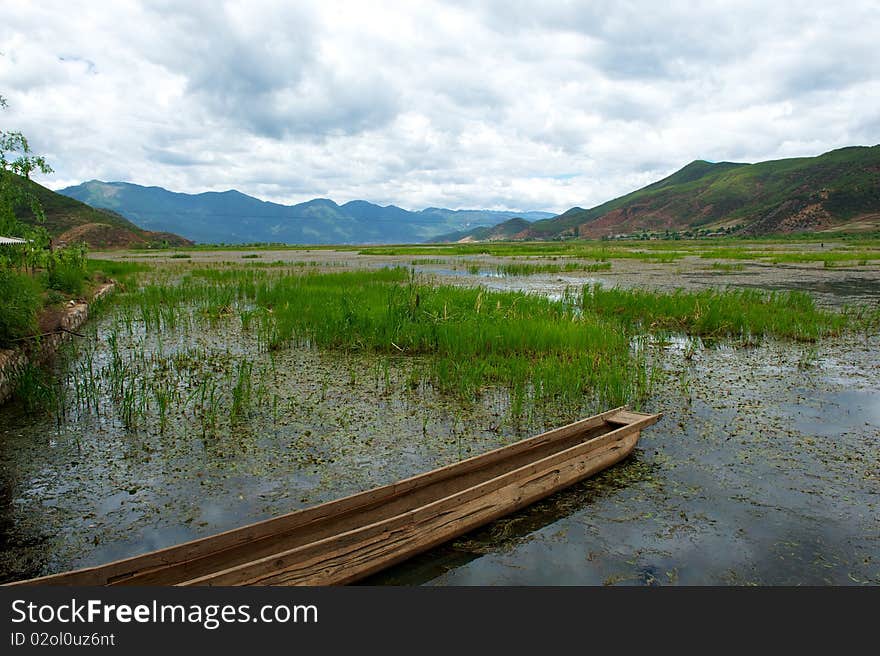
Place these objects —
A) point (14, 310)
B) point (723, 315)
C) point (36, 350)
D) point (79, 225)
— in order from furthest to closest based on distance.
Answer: point (79, 225) < point (723, 315) < point (36, 350) < point (14, 310)

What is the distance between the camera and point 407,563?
3750 millimetres

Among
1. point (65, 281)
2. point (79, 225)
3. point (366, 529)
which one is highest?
point (79, 225)

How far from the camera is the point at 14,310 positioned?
27.6 ft

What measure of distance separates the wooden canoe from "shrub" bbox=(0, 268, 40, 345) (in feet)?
23.2

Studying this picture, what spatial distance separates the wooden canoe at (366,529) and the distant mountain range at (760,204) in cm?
8564

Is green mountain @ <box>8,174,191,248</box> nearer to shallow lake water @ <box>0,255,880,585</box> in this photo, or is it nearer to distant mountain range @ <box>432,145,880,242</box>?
shallow lake water @ <box>0,255,880,585</box>

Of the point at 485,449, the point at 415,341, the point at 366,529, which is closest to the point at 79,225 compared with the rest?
the point at 415,341

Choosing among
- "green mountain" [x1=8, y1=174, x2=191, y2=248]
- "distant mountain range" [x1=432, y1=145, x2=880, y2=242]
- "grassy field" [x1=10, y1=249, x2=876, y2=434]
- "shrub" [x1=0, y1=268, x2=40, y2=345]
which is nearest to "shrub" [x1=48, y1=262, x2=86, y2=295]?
"grassy field" [x1=10, y1=249, x2=876, y2=434]

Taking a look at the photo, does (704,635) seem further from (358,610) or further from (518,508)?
(358,610)

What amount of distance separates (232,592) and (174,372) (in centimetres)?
613

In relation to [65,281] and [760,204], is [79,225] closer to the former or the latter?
[65,281]

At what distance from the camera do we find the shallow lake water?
3.84 metres

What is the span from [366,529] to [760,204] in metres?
124

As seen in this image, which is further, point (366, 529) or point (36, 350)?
point (36, 350)
